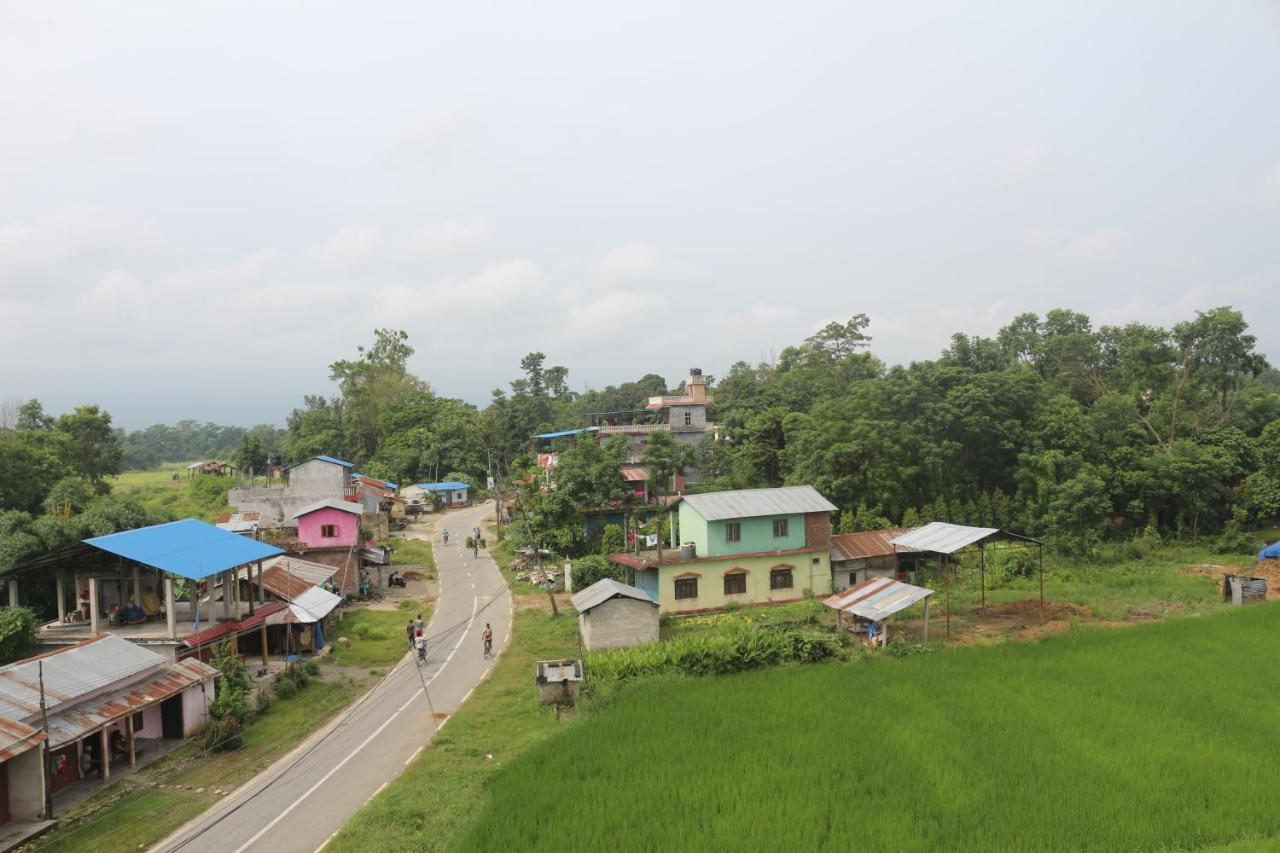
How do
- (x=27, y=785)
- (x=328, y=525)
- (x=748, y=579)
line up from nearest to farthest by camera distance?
(x=27, y=785), (x=748, y=579), (x=328, y=525)

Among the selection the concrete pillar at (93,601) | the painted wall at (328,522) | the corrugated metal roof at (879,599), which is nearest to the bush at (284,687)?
the concrete pillar at (93,601)

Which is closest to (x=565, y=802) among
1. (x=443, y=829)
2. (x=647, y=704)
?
Answer: (x=443, y=829)

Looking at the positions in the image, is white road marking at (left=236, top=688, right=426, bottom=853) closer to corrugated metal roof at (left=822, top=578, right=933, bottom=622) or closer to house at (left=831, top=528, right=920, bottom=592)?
corrugated metal roof at (left=822, top=578, right=933, bottom=622)

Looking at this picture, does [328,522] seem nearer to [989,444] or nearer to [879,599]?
[879,599]

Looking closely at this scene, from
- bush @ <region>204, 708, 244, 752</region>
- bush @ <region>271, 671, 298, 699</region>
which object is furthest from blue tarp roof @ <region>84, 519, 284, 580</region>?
bush @ <region>204, 708, 244, 752</region>

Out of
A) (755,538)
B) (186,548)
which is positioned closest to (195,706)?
(186,548)
